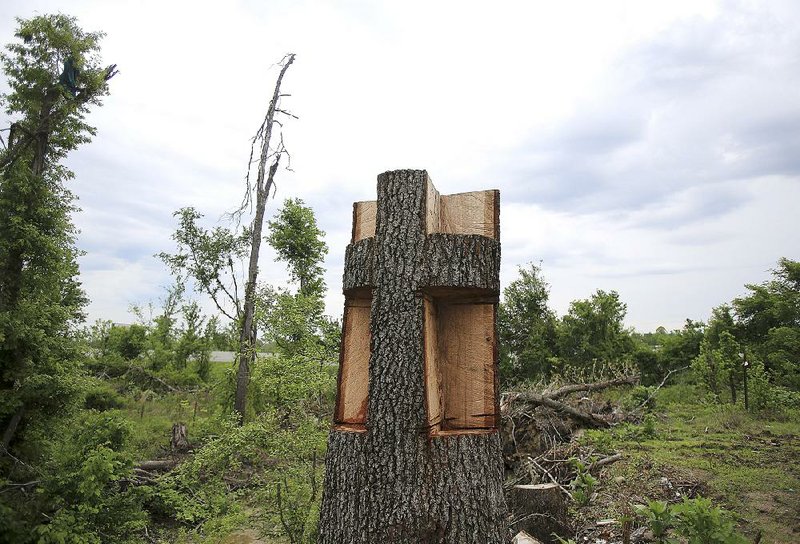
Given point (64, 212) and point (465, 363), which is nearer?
point (465, 363)

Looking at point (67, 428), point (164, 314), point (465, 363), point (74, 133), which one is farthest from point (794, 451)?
point (164, 314)

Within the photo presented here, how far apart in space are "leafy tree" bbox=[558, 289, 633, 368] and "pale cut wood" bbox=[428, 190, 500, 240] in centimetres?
1134

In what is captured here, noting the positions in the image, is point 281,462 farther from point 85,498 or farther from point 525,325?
point 525,325

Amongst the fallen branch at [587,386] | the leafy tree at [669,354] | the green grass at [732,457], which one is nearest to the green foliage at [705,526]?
the green grass at [732,457]

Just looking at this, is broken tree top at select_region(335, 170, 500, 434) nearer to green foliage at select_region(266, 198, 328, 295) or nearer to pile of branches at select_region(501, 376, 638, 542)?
pile of branches at select_region(501, 376, 638, 542)

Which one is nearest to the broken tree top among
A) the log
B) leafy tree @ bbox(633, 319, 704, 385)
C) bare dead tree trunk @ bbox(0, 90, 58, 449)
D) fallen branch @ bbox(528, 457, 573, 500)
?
fallen branch @ bbox(528, 457, 573, 500)

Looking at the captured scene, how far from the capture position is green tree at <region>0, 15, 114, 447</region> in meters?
5.85

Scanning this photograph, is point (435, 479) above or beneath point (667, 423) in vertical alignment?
above

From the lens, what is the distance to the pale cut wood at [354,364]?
2404 mm

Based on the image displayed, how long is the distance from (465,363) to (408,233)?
27.3 inches

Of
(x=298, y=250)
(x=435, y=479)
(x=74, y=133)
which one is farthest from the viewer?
(x=298, y=250)

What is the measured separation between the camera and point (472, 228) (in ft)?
8.18

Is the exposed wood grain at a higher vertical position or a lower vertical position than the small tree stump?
higher

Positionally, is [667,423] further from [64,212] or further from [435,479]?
[64,212]
